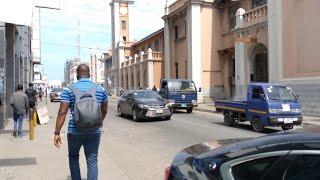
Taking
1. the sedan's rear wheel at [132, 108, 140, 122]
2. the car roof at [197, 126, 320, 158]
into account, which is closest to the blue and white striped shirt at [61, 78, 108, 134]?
the car roof at [197, 126, 320, 158]

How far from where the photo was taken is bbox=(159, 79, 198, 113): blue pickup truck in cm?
3077

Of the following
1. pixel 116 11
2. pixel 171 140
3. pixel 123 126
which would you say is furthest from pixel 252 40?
pixel 116 11

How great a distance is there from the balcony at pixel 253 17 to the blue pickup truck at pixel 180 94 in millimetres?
→ 5287

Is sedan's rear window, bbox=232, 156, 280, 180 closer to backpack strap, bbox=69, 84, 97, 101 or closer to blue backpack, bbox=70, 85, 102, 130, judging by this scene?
blue backpack, bbox=70, 85, 102, 130

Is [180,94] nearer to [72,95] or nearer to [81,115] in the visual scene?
[72,95]

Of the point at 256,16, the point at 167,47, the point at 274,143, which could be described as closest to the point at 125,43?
the point at 167,47

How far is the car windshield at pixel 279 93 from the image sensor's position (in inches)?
718

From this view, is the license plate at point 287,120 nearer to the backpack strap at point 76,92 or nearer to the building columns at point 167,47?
the backpack strap at point 76,92

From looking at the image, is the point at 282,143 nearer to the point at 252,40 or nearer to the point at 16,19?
the point at 16,19

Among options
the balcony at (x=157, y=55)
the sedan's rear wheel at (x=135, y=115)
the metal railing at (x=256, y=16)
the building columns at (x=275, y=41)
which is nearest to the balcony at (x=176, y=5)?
the balcony at (x=157, y=55)

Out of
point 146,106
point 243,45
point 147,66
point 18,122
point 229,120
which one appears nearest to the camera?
point 18,122

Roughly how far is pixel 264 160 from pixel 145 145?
1089 centimetres

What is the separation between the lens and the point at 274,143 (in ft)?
11.9

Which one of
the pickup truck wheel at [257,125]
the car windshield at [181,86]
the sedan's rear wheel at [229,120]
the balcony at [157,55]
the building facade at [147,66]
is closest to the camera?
the pickup truck wheel at [257,125]
